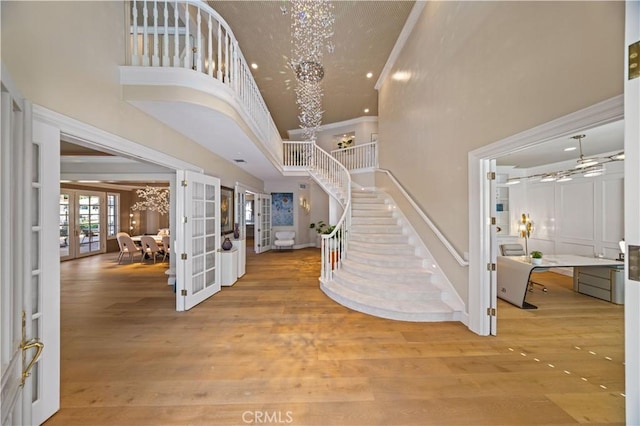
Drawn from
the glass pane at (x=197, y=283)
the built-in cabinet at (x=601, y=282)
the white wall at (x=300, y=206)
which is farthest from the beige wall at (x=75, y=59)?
the built-in cabinet at (x=601, y=282)

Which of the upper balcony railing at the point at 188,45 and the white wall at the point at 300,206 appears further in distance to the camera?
the white wall at the point at 300,206

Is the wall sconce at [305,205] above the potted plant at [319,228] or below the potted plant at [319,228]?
above

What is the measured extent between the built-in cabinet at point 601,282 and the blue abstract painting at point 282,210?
8295 millimetres

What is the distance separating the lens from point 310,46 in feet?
16.0

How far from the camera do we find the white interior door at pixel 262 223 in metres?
8.80

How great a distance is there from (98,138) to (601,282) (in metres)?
7.28

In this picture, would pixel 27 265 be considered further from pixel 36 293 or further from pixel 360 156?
pixel 360 156

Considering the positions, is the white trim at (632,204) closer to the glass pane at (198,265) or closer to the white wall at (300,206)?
the glass pane at (198,265)

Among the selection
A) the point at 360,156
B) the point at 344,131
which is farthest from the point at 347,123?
the point at 360,156

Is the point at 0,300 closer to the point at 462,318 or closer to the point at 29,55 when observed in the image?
the point at 29,55

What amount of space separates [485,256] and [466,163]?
3.94ft

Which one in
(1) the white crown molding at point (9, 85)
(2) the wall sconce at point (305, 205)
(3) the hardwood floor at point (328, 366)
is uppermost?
(1) the white crown molding at point (9, 85)

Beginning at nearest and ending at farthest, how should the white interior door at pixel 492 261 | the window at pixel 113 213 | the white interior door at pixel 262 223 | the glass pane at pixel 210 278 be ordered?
the white interior door at pixel 492 261 < the glass pane at pixel 210 278 < the white interior door at pixel 262 223 < the window at pixel 113 213

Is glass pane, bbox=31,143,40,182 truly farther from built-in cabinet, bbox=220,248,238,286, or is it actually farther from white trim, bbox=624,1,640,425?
built-in cabinet, bbox=220,248,238,286
